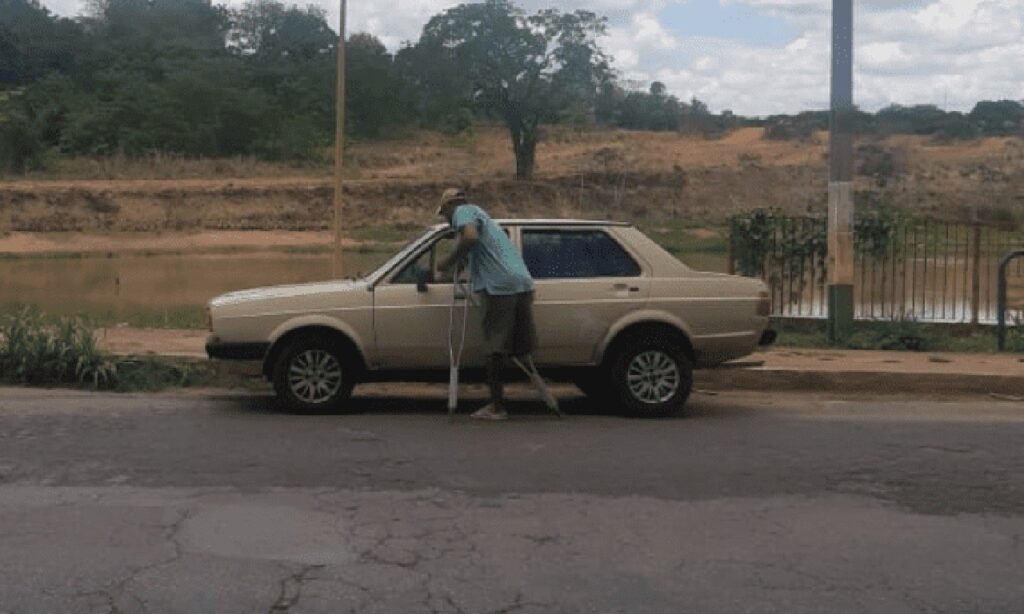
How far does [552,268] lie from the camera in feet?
33.1

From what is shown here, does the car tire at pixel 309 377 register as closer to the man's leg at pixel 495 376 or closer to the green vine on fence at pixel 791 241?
the man's leg at pixel 495 376

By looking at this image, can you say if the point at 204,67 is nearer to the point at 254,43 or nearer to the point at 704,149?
the point at 254,43

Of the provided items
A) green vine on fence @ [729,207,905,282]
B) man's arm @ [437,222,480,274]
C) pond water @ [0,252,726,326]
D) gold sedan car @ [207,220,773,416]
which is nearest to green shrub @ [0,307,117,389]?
gold sedan car @ [207,220,773,416]

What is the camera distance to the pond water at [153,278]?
20641 millimetres

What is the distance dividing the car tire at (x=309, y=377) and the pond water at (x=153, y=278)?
727 cm

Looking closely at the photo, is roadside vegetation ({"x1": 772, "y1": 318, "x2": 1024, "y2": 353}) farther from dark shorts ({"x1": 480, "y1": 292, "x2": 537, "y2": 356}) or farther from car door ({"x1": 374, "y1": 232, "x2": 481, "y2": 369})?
car door ({"x1": 374, "y1": 232, "x2": 481, "y2": 369})

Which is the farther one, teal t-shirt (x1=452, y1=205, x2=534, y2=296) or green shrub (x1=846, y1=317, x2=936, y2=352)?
green shrub (x1=846, y1=317, x2=936, y2=352)

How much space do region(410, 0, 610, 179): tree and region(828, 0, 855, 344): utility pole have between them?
3356cm

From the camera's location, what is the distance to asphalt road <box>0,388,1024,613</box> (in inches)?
214

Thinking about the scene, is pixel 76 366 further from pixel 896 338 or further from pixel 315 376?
pixel 896 338

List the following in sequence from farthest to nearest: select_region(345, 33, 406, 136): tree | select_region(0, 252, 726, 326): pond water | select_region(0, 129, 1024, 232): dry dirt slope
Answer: select_region(345, 33, 406, 136): tree → select_region(0, 129, 1024, 232): dry dirt slope → select_region(0, 252, 726, 326): pond water

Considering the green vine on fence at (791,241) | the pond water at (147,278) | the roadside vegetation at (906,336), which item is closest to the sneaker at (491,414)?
the roadside vegetation at (906,336)

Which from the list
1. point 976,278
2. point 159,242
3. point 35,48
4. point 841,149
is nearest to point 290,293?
point 841,149

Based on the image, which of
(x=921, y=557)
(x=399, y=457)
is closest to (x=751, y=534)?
(x=921, y=557)
